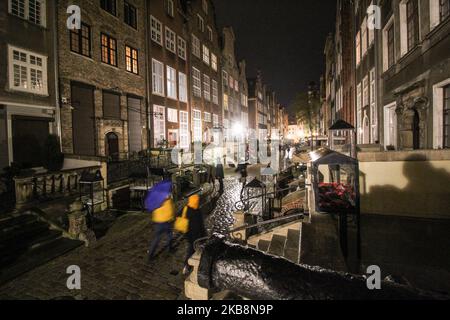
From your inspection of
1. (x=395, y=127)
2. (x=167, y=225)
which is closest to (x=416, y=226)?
(x=167, y=225)

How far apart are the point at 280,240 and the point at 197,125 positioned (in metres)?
23.6

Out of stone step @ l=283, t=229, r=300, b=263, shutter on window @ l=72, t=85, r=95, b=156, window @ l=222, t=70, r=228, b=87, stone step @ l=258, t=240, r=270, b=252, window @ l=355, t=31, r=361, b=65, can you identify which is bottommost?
stone step @ l=258, t=240, r=270, b=252

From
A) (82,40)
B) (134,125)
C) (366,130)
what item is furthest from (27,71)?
(366,130)

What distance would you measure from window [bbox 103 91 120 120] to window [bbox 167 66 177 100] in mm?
6441

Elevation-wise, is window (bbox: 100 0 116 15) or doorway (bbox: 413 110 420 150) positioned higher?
window (bbox: 100 0 116 15)

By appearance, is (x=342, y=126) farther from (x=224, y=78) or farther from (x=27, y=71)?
(x=224, y=78)

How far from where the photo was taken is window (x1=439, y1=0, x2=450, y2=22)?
7516 millimetres

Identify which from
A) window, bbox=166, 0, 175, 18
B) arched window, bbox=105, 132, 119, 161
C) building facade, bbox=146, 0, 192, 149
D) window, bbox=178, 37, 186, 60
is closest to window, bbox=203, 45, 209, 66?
building facade, bbox=146, 0, 192, 149

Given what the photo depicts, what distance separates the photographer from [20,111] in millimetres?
11688

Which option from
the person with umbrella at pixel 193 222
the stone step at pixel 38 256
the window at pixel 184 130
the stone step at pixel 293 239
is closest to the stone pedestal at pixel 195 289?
the person with umbrella at pixel 193 222

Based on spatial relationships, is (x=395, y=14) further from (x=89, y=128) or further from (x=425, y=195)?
(x=89, y=128)

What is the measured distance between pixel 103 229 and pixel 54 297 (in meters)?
4.17

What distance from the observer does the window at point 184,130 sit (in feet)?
83.4

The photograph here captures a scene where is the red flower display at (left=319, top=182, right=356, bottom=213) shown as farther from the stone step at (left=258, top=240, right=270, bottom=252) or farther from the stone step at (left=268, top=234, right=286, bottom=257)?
the stone step at (left=258, top=240, right=270, bottom=252)
